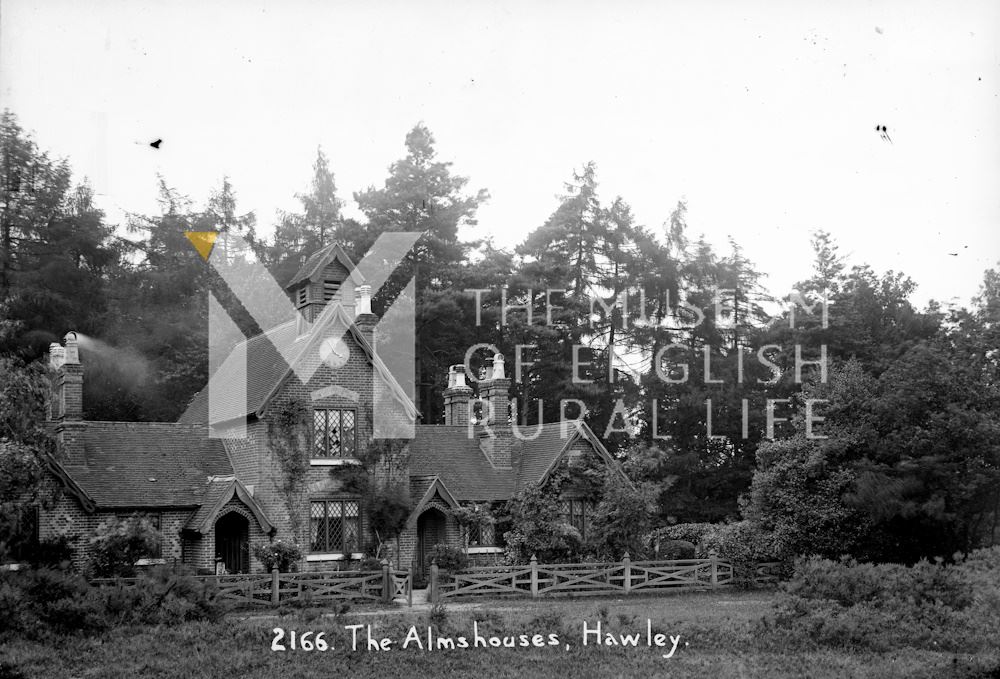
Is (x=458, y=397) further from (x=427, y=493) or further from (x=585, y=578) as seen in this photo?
(x=585, y=578)

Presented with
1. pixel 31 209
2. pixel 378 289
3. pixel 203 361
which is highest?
pixel 31 209

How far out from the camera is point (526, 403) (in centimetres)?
5238

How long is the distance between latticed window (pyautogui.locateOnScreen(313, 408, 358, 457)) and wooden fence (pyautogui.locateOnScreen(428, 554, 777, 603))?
5.24 m

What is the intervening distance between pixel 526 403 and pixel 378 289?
9.14 meters

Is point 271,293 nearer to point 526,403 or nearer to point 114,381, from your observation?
point 114,381

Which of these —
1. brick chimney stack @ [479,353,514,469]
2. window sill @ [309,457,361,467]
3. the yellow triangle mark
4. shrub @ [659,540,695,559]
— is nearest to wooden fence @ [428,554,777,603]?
shrub @ [659,540,695,559]

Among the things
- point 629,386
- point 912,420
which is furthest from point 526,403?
point 912,420

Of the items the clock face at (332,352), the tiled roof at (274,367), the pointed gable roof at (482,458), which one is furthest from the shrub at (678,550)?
the clock face at (332,352)

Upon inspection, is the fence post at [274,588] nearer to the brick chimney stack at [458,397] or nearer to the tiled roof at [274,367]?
the tiled roof at [274,367]

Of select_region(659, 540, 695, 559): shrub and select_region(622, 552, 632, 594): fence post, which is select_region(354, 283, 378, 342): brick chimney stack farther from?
select_region(659, 540, 695, 559): shrub

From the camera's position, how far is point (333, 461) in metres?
33.1

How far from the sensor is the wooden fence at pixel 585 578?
29.7m

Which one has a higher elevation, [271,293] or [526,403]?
[271,293]

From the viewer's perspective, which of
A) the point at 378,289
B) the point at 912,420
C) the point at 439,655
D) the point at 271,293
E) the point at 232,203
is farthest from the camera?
the point at 232,203
